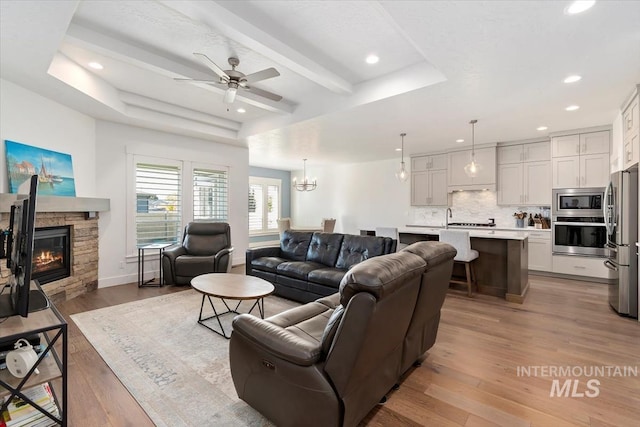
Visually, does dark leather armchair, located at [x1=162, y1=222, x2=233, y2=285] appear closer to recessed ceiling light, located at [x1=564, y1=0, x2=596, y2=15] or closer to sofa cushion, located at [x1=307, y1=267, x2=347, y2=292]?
sofa cushion, located at [x1=307, y1=267, x2=347, y2=292]

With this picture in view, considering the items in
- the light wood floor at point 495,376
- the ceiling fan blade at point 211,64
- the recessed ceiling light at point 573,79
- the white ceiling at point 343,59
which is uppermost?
the white ceiling at point 343,59

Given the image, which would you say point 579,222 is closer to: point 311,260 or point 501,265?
point 501,265

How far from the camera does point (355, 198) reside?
903cm

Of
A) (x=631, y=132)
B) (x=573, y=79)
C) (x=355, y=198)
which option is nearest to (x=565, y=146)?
(x=631, y=132)

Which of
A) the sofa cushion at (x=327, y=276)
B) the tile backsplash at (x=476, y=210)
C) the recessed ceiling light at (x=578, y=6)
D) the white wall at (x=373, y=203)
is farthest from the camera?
the white wall at (x=373, y=203)

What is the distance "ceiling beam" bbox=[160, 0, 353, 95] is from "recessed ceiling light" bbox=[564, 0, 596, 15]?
6.94 ft

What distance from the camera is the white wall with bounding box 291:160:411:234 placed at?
8.12 meters

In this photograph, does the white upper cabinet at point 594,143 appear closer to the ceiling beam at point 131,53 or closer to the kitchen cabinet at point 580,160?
the kitchen cabinet at point 580,160

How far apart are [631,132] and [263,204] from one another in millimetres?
8497

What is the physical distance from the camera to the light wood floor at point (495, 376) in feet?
6.08

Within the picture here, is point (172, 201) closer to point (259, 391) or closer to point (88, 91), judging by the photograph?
point (88, 91)

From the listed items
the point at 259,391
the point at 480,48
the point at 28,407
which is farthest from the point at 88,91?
the point at 480,48

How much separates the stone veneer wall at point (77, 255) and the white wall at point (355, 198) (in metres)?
6.32

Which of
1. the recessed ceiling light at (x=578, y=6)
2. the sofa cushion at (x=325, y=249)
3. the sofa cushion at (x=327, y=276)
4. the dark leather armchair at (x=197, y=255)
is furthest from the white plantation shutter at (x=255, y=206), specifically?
the recessed ceiling light at (x=578, y=6)
